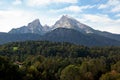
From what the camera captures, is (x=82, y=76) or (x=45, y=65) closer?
(x=82, y=76)

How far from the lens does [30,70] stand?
427ft

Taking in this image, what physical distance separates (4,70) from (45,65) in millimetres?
57030

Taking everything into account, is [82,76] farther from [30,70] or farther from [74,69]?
[30,70]

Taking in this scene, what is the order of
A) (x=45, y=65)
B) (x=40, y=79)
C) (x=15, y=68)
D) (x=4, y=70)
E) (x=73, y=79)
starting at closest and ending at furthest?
1. (x=4, y=70)
2. (x=15, y=68)
3. (x=40, y=79)
4. (x=73, y=79)
5. (x=45, y=65)

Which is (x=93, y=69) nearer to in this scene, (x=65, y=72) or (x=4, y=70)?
(x=65, y=72)

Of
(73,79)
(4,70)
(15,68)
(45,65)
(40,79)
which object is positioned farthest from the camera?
(45,65)

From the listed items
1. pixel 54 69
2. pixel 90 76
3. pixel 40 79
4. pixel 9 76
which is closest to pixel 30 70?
pixel 40 79

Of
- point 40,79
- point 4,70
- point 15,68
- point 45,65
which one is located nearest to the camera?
point 4,70

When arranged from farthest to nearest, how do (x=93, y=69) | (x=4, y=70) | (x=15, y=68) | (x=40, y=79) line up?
(x=93, y=69) → (x=40, y=79) → (x=15, y=68) → (x=4, y=70)

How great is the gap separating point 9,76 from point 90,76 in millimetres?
43521

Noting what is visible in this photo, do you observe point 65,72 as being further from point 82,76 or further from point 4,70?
point 4,70

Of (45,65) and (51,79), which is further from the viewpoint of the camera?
(45,65)

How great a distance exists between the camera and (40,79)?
128625mm

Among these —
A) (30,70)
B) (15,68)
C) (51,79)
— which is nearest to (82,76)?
(51,79)
